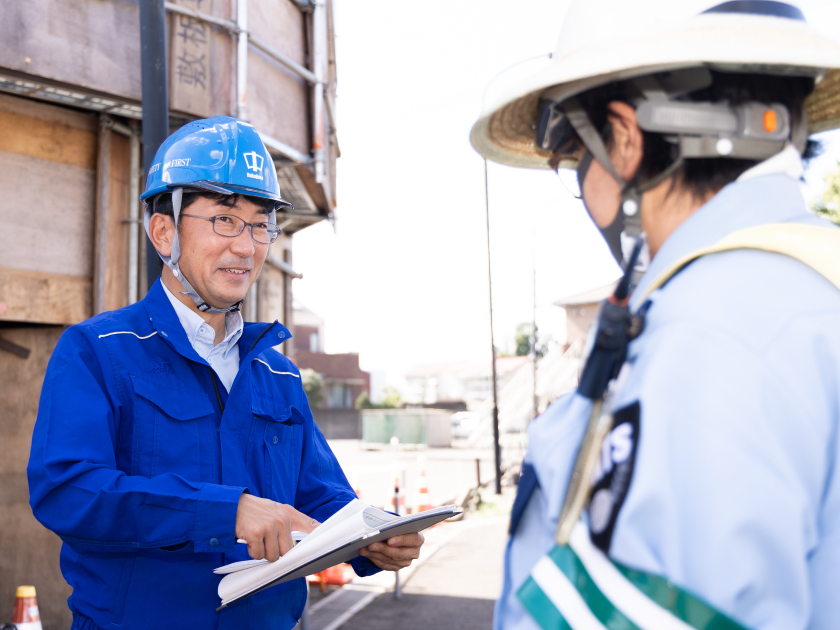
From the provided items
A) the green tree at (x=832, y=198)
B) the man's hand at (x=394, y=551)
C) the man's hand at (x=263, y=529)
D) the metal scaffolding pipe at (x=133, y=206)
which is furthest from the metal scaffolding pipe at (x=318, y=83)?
the green tree at (x=832, y=198)

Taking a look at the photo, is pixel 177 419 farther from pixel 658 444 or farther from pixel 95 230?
pixel 95 230

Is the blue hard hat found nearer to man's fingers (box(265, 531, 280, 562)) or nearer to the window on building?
man's fingers (box(265, 531, 280, 562))

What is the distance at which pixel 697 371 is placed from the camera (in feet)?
2.99

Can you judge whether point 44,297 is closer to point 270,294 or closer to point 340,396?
point 270,294

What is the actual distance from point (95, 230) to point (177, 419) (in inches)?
141

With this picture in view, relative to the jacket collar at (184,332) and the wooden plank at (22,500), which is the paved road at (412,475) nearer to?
the wooden plank at (22,500)

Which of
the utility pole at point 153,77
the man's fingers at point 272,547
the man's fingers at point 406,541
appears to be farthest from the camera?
the utility pole at point 153,77

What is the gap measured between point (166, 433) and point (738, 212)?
6.29 ft

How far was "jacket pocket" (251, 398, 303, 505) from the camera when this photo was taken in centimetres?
262

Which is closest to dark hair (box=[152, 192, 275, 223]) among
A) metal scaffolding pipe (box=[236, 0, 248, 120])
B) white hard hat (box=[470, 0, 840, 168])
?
white hard hat (box=[470, 0, 840, 168])

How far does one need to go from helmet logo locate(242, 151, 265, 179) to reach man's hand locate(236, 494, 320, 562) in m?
1.32

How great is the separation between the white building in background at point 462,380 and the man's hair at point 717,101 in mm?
68953

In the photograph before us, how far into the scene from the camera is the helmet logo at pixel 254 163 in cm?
287

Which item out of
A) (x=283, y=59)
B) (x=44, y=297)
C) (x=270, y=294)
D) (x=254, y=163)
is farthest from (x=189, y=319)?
(x=270, y=294)
